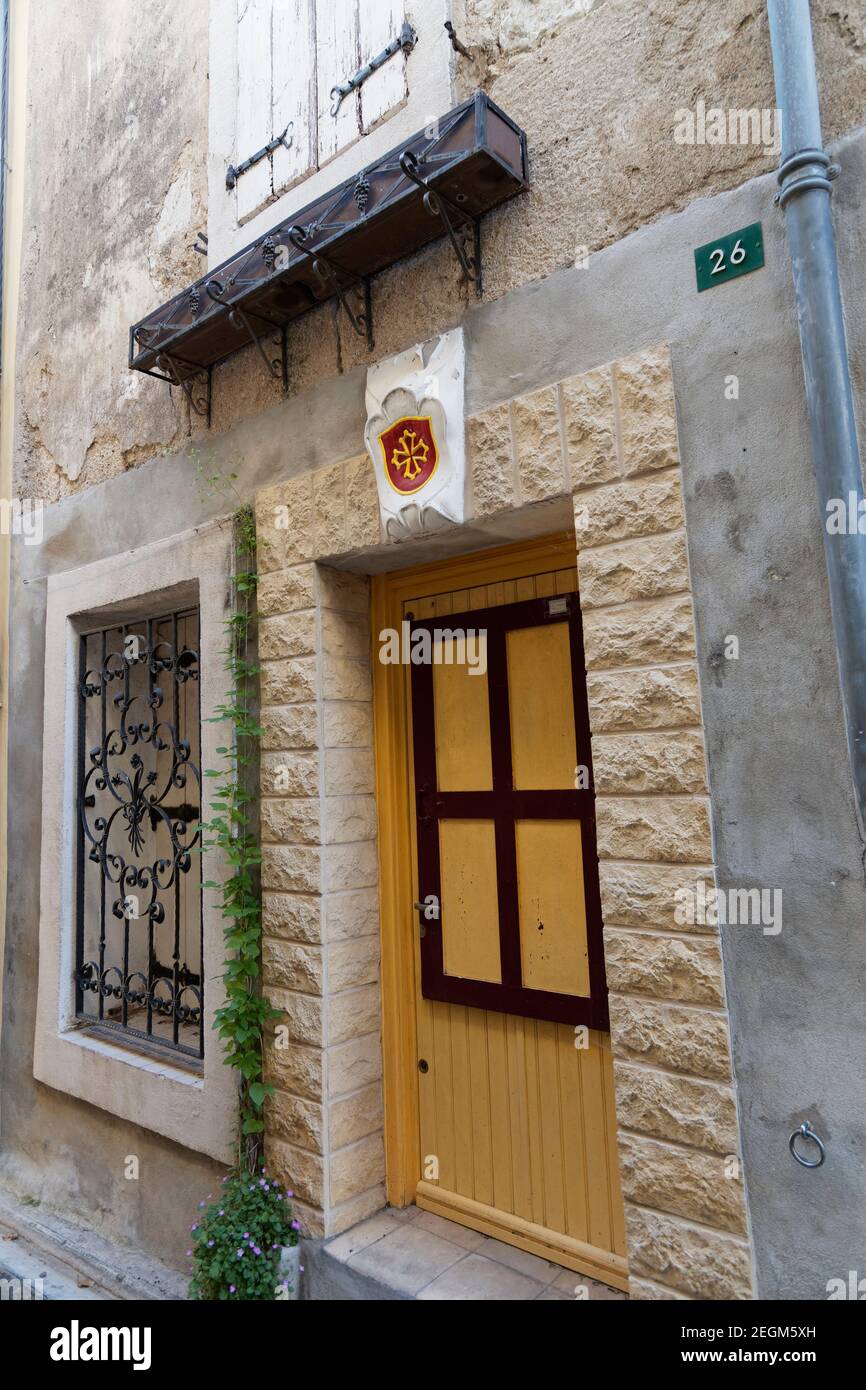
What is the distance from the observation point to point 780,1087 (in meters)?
1.96

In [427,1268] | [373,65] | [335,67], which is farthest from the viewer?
[335,67]

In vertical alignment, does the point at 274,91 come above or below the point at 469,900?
above

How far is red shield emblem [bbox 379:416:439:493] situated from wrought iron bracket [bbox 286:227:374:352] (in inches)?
18.6

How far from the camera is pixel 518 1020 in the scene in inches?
112

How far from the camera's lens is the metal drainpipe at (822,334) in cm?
185

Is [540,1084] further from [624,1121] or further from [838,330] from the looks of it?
[838,330]

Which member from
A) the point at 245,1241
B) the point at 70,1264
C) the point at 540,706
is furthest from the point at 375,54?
the point at 70,1264

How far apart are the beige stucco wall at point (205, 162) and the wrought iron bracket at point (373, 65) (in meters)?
0.22

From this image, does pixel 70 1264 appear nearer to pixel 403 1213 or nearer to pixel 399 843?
pixel 403 1213

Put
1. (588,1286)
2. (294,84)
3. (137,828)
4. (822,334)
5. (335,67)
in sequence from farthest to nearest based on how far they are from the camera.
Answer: (137,828)
(294,84)
(335,67)
(588,1286)
(822,334)

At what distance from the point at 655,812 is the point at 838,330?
1.27 m

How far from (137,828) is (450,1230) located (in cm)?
229

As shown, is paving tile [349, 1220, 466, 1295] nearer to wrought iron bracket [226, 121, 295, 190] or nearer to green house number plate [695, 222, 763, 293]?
green house number plate [695, 222, 763, 293]

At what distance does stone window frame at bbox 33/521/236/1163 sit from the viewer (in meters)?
3.30
